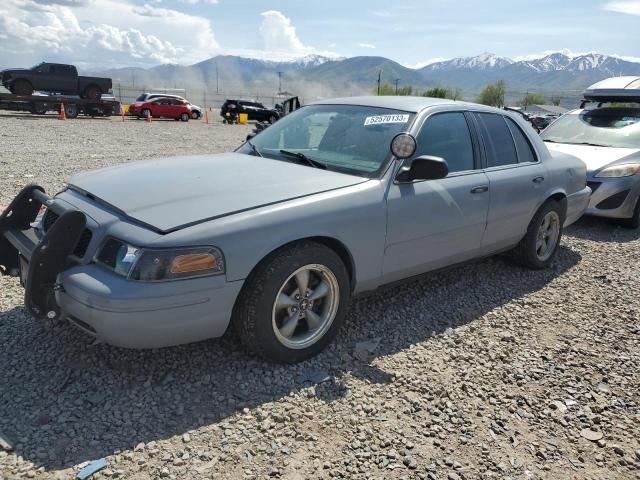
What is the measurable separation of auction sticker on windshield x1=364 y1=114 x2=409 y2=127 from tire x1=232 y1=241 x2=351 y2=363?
1.20 m

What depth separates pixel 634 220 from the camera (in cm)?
695

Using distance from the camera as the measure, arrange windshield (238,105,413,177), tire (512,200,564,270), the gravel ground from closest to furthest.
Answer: the gravel ground < windshield (238,105,413,177) < tire (512,200,564,270)

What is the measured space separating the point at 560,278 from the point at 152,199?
397cm

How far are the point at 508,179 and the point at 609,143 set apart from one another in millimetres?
4215

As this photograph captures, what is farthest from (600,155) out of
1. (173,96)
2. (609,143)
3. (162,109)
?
(173,96)

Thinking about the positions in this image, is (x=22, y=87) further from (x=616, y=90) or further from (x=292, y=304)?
(x=292, y=304)

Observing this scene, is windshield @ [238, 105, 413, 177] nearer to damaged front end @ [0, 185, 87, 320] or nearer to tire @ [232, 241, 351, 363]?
tire @ [232, 241, 351, 363]

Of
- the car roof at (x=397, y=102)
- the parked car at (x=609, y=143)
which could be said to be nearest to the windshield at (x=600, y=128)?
the parked car at (x=609, y=143)

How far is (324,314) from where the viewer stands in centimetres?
325

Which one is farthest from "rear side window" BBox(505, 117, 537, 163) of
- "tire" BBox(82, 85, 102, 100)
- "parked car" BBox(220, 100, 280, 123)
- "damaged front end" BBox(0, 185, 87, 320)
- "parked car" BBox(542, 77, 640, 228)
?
"parked car" BBox(220, 100, 280, 123)

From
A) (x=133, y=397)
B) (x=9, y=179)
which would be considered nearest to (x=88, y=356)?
(x=133, y=397)

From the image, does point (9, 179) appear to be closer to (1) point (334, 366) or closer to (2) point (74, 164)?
(2) point (74, 164)

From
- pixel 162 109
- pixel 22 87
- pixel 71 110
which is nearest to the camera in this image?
pixel 22 87

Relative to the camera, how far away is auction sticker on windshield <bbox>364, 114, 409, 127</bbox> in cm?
375
